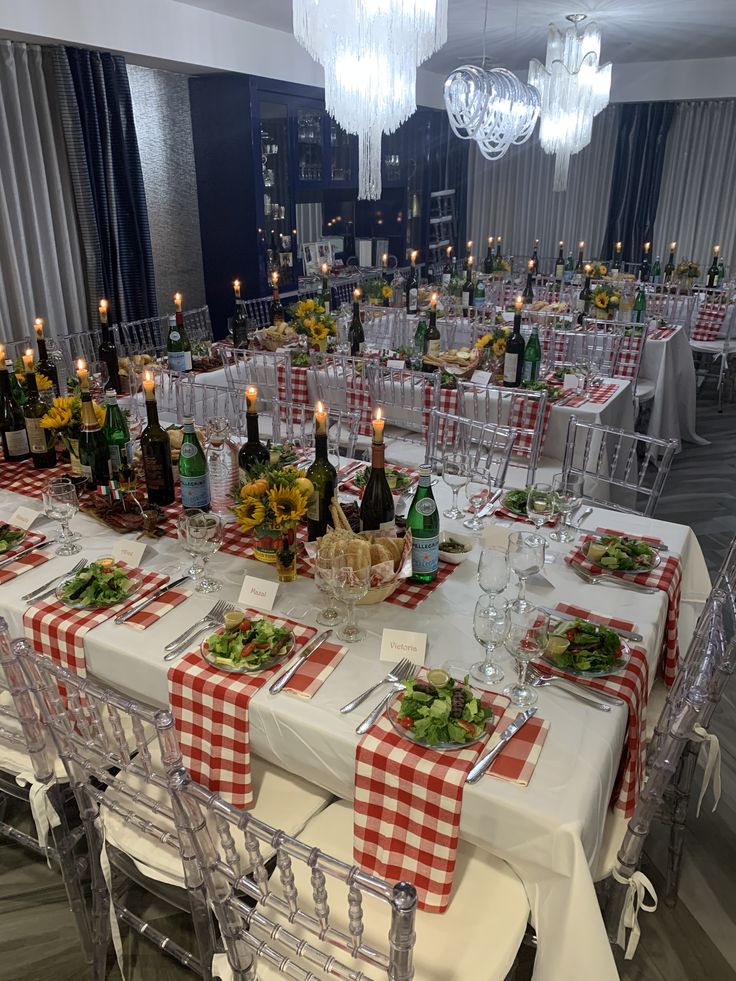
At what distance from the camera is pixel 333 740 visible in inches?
50.4

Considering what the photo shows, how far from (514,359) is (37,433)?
2.01 m

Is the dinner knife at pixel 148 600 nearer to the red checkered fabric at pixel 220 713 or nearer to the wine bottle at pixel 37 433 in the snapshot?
the red checkered fabric at pixel 220 713

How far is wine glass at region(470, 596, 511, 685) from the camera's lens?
1382 millimetres

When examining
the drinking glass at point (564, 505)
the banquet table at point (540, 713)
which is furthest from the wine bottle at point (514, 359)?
the banquet table at point (540, 713)

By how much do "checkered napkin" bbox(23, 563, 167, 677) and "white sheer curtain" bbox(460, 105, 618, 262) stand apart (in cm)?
766

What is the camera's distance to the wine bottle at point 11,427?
94.4 inches

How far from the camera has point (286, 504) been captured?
1.64 m

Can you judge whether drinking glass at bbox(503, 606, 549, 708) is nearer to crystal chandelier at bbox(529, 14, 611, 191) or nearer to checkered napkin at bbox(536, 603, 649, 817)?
checkered napkin at bbox(536, 603, 649, 817)

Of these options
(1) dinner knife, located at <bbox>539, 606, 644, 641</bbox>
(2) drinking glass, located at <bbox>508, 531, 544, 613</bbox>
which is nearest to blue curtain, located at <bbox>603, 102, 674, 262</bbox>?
(2) drinking glass, located at <bbox>508, 531, 544, 613</bbox>

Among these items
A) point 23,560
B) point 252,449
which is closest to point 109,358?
point 252,449

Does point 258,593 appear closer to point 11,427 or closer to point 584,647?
point 584,647

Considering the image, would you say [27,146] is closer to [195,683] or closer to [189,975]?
[195,683]

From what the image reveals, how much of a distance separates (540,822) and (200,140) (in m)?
5.48

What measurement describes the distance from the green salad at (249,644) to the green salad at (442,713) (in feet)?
0.96
